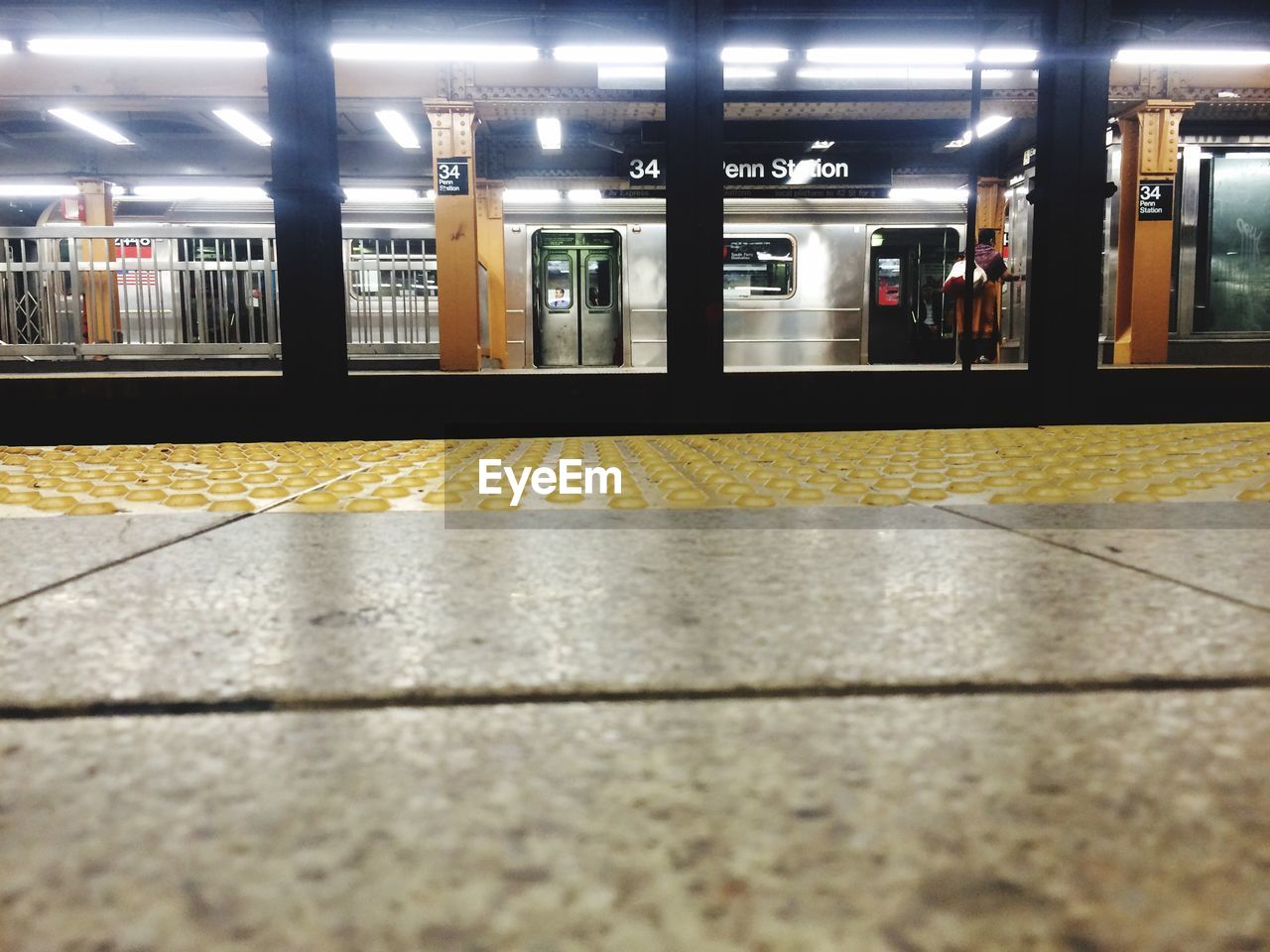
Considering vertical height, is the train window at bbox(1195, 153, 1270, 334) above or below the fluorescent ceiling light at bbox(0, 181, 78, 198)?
below

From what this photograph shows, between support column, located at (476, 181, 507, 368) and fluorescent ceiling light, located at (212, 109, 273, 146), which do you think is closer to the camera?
support column, located at (476, 181, 507, 368)

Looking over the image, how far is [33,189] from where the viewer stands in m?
15.4

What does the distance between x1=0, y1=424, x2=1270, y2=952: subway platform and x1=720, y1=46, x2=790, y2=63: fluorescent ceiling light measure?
31.1 feet

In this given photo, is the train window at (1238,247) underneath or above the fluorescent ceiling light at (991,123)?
underneath

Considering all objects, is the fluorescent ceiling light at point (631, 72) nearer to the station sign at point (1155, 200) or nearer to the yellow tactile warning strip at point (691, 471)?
the station sign at point (1155, 200)

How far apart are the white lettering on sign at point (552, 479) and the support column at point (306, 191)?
1501 mm

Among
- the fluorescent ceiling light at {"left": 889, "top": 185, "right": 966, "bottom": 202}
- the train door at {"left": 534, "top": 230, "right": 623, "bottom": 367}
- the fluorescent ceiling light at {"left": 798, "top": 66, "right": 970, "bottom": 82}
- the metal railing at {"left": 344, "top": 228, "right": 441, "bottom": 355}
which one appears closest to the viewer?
the metal railing at {"left": 344, "top": 228, "right": 441, "bottom": 355}

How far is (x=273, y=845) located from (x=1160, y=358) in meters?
13.5

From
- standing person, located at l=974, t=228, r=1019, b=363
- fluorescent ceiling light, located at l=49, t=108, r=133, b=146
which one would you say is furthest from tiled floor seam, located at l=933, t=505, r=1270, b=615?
fluorescent ceiling light, located at l=49, t=108, r=133, b=146

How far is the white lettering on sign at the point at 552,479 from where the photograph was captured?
2578 millimetres

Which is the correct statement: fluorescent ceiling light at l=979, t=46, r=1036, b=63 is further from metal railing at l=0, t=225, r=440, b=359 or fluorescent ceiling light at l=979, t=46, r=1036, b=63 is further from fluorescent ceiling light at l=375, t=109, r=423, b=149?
fluorescent ceiling light at l=375, t=109, r=423, b=149

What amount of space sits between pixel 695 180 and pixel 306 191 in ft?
6.37

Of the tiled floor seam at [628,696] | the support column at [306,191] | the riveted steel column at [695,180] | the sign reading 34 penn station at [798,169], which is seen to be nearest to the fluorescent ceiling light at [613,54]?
the sign reading 34 penn station at [798,169]

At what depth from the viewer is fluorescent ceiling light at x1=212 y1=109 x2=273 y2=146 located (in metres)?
12.0
